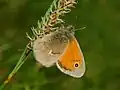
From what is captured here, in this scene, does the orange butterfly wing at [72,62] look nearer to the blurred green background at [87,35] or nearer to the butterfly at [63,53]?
the butterfly at [63,53]

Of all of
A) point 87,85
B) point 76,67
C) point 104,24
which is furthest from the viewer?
point 104,24

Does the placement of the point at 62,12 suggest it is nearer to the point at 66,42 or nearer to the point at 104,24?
the point at 66,42

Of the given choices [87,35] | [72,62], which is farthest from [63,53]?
[87,35]

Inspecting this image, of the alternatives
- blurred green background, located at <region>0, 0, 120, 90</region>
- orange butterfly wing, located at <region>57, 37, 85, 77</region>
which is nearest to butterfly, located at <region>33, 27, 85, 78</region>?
orange butterfly wing, located at <region>57, 37, 85, 77</region>

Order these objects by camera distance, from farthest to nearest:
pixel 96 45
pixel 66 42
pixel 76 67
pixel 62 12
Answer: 1. pixel 96 45
2. pixel 66 42
3. pixel 76 67
4. pixel 62 12

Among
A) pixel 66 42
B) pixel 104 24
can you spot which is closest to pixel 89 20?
pixel 104 24

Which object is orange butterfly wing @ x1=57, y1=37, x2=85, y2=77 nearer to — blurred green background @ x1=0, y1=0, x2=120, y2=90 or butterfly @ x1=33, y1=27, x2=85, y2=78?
butterfly @ x1=33, y1=27, x2=85, y2=78
